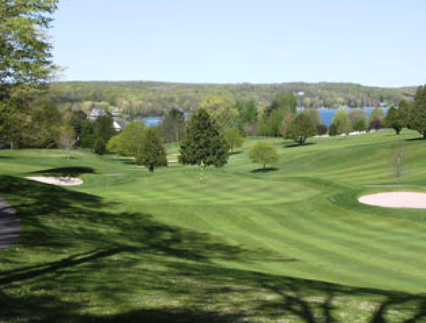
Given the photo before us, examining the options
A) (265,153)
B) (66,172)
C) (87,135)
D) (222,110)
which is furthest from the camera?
(222,110)

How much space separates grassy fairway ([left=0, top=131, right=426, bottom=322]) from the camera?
12.6 metres

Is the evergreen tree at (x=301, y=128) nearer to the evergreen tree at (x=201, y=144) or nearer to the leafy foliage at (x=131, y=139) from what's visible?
the leafy foliage at (x=131, y=139)

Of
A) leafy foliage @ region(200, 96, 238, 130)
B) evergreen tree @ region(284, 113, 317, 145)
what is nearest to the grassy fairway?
evergreen tree @ region(284, 113, 317, 145)

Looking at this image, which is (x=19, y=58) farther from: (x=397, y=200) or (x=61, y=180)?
(x=61, y=180)

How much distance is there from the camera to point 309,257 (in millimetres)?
24500

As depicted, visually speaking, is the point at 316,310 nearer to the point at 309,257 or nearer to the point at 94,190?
the point at 309,257

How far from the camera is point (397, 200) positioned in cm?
4091

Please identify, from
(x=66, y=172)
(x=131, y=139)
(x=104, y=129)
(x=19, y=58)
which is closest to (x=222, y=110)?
(x=104, y=129)

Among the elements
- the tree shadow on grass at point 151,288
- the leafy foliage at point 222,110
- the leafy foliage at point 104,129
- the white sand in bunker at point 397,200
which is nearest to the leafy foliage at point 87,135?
the leafy foliage at point 104,129

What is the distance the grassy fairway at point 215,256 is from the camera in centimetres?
1256

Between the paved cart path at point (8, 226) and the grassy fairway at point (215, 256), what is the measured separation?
1.37 ft

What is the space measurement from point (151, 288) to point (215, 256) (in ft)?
31.0

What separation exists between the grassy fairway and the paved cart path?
1.37 ft

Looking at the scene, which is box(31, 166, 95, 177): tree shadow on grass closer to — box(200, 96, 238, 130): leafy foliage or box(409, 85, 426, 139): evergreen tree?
box(409, 85, 426, 139): evergreen tree
